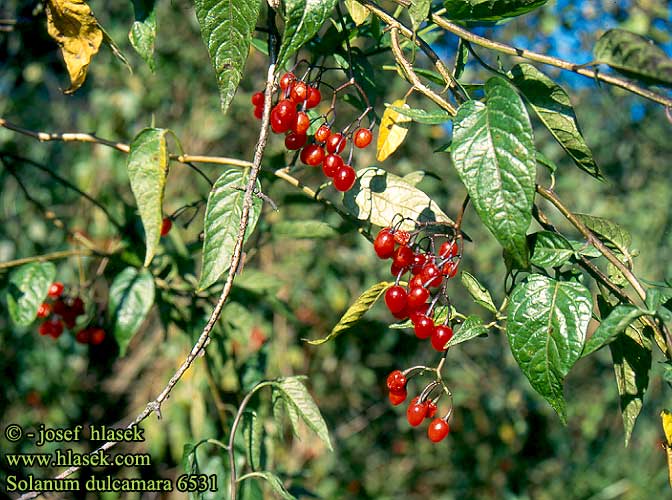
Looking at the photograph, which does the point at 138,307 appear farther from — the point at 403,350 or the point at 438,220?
the point at 403,350

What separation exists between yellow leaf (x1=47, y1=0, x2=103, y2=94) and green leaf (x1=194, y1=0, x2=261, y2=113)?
0.86 ft

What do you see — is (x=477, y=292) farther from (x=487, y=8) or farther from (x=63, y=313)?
(x=63, y=313)

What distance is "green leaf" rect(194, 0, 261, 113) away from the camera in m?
0.65

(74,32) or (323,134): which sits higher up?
(74,32)

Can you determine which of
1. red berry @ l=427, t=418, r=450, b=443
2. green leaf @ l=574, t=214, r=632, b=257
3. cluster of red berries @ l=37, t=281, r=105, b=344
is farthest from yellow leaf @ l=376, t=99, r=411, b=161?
cluster of red berries @ l=37, t=281, r=105, b=344

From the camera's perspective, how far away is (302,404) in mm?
891

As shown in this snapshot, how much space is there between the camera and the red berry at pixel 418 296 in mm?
716

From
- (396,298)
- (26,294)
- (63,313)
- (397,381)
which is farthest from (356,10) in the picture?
(63,313)

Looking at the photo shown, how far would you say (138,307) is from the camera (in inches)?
40.8

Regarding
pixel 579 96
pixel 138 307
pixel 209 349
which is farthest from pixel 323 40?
pixel 579 96

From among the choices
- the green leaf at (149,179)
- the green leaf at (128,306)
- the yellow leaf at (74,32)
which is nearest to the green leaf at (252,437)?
the green leaf at (128,306)

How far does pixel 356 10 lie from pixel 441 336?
39 cm

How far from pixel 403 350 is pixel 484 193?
2.05 meters

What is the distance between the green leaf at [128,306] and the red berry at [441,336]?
1.68 ft
